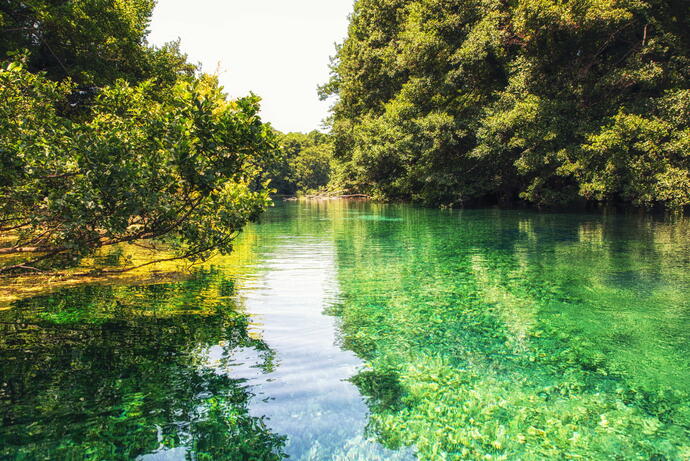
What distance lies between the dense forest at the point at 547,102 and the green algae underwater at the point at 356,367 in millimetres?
14941

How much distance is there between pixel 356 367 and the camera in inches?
224

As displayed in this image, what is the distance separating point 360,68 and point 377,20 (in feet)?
15.6

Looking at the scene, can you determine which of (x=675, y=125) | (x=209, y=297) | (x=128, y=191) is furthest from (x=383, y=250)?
(x=675, y=125)

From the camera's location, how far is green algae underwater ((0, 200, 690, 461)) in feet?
13.3

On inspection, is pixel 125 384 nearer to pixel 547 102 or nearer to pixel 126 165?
pixel 126 165

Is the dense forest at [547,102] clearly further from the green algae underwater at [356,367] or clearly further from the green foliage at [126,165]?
the green foliage at [126,165]

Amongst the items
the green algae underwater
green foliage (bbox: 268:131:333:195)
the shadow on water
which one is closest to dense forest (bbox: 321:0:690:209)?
the green algae underwater

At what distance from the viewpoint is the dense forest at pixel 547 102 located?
892 inches

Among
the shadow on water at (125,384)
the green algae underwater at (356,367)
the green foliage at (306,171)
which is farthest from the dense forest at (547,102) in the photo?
the green foliage at (306,171)

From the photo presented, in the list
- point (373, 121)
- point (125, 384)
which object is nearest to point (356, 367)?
point (125, 384)

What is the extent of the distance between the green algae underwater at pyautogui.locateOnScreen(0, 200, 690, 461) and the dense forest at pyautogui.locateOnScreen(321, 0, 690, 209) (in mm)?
14941

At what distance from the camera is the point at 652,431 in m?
4.20

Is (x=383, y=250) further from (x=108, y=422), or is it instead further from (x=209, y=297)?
(x=108, y=422)

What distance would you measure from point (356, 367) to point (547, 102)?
81.4ft
